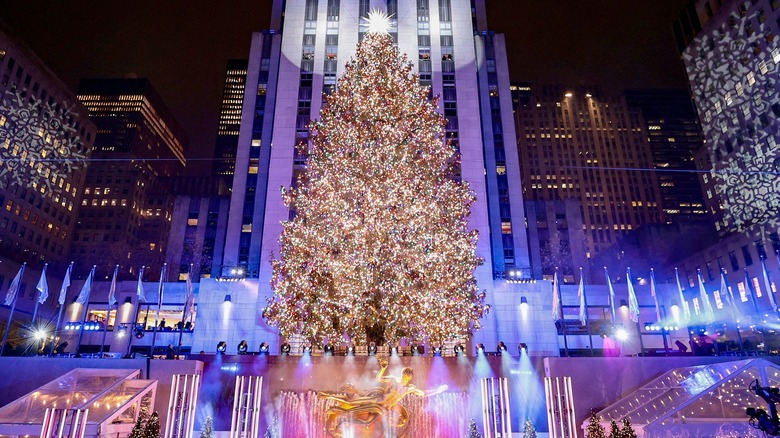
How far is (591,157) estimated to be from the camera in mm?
126125

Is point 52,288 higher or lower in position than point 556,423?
higher

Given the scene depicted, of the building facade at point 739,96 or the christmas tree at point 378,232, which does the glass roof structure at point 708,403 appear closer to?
the christmas tree at point 378,232

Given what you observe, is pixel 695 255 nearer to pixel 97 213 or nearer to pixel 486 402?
pixel 486 402

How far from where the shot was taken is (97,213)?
112000 millimetres

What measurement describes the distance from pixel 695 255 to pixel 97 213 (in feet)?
387

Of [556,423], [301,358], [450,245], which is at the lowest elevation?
[556,423]

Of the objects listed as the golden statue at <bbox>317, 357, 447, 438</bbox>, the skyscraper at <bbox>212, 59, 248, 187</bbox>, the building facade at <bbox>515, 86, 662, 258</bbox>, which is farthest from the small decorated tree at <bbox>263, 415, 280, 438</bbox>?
the skyscraper at <bbox>212, 59, 248, 187</bbox>

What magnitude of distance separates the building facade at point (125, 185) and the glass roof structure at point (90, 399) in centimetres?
5868

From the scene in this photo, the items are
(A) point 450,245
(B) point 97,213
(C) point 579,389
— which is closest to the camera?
(C) point 579,389

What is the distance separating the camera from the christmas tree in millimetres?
19984

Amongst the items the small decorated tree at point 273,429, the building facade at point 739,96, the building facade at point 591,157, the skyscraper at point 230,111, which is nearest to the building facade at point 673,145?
the building facade at point 591,157

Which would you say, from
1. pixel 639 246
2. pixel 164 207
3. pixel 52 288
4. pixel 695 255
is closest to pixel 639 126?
pixel 639 246

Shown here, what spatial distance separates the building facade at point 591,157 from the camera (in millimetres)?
116875

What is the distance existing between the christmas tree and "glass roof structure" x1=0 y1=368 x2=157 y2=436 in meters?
7.16
